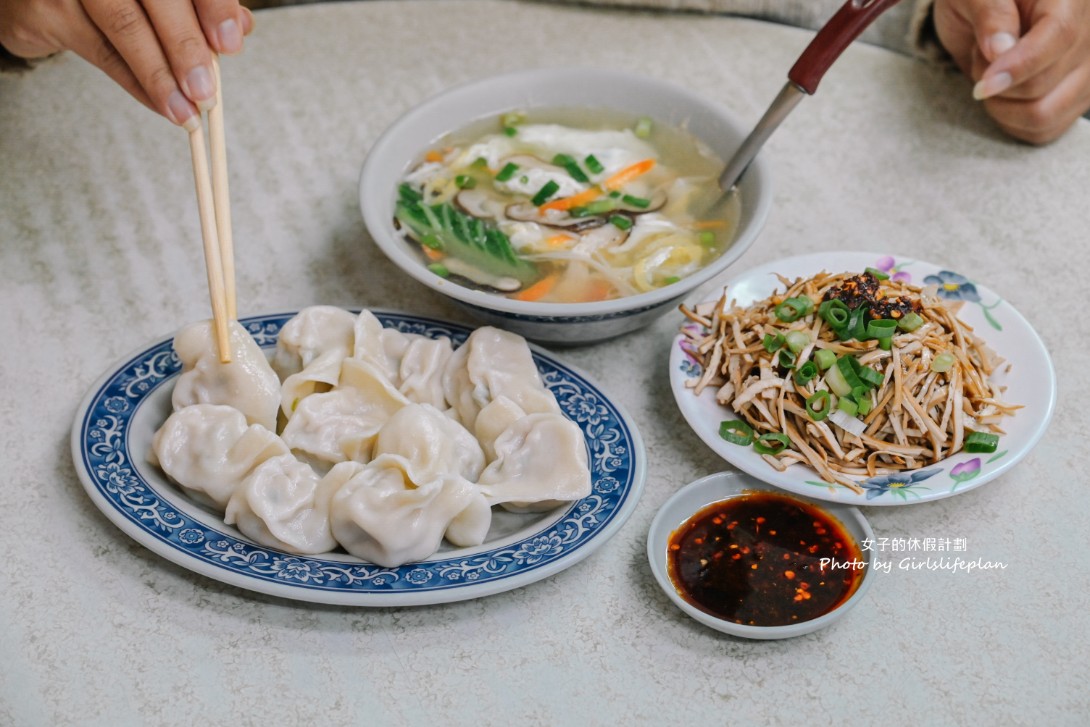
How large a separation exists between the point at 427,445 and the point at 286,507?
0.91 ft

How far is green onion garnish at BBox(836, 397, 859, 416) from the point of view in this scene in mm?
1988

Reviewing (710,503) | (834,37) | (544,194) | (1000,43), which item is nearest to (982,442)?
(710,503)

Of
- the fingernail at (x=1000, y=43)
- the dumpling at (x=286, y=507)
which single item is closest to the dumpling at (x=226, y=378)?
the dumpling at (x=286, y=507)

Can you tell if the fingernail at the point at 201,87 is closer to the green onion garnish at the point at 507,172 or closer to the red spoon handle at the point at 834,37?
the green onion garnish at the point at 507,172

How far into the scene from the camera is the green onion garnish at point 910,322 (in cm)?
203

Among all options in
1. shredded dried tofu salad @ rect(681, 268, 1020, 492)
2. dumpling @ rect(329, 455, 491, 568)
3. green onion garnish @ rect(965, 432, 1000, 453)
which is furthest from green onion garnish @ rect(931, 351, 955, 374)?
dumpling @ rect(329, 455, 491, 568)

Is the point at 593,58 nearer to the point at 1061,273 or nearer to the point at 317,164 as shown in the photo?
the point at 317,164

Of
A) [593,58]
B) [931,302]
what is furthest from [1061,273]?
[593,58]

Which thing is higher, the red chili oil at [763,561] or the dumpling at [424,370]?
the dumpling at [424,370]

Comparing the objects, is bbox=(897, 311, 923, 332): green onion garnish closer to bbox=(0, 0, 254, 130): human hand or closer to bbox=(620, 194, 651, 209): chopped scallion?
bbox=(620, 194, 651, 209): chopped scallion

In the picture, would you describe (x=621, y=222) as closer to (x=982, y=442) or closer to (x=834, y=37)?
(x=834, y=37)

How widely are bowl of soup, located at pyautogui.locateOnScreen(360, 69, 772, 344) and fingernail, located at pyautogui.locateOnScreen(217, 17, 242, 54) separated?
1.43 ft

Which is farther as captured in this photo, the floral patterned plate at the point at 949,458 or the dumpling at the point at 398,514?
the floral patterned plate at the point at 949,458

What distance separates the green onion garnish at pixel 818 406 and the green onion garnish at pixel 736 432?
0.12m
